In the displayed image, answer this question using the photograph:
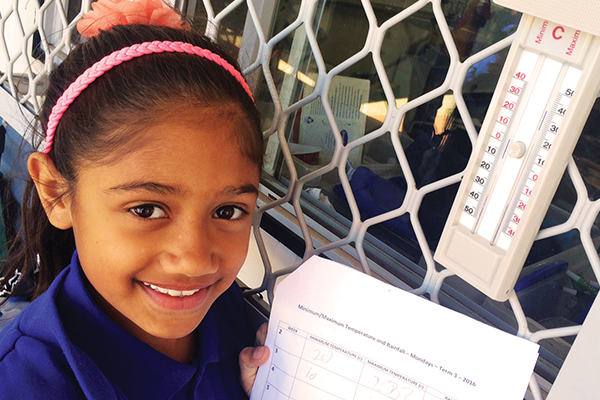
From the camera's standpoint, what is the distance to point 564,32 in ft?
1.52

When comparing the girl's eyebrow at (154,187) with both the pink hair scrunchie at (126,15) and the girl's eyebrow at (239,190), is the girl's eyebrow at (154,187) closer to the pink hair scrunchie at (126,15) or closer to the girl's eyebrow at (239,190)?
the girl's eyebrow at (239,190)

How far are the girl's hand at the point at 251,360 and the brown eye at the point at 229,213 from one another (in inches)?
8.0

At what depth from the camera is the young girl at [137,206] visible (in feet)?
2.04

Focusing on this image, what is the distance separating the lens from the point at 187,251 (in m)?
0.63

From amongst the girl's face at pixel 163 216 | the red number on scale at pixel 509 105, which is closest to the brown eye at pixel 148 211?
the girl's face at pixel 163 216

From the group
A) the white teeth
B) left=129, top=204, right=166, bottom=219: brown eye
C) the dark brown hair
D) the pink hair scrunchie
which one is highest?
the pink hair scrunchie

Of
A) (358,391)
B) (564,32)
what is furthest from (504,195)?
(358,391)

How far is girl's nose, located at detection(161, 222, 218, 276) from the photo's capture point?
2.07 feet

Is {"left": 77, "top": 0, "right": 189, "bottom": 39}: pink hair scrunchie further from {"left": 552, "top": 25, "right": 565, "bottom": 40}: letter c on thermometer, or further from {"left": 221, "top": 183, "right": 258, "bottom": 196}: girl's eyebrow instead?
{"left": 552, "top": 25, "right": 565, "bottom": 40}: letter c on thermometer

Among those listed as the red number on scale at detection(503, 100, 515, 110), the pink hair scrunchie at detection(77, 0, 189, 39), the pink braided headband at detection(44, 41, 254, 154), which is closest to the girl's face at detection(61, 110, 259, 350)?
the pink braided headband at detection(44, 41, 254, 154)

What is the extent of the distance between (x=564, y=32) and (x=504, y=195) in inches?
6.6

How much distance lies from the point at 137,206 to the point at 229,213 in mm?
142

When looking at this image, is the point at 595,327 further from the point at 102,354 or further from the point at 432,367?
the point at 102,354

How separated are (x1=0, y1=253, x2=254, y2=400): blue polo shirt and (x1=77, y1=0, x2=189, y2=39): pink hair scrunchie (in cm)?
37
